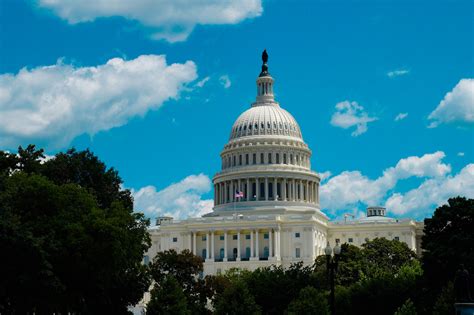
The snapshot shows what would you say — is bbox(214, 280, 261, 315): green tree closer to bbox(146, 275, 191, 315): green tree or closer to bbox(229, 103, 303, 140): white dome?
bbox(146, 275, 191, 315): green tree

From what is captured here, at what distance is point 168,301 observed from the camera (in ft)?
242

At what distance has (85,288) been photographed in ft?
244

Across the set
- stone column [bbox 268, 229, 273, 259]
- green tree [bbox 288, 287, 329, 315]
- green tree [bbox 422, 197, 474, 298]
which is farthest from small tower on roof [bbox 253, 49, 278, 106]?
green tree [bbox 288, 287, 329, 315]

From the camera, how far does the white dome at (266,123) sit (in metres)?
181

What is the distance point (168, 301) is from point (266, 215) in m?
92.9

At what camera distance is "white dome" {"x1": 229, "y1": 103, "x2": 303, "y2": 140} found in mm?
181250

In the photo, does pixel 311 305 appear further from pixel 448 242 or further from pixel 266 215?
pixel 266 215

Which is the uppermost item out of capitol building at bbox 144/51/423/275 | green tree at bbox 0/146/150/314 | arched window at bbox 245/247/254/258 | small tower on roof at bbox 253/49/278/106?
small tower on roof at bbox 253/49/278/106

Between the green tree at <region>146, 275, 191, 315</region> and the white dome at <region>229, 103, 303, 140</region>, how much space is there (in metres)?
108

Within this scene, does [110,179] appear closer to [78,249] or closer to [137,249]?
[137,249]

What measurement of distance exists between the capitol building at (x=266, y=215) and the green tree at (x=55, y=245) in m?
86.0

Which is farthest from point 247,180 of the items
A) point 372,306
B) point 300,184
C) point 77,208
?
point 77,208

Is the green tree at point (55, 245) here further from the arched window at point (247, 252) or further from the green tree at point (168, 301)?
the arched window at point (247, 252)

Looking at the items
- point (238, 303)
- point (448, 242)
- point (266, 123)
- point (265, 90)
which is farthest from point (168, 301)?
point (265, 90)
